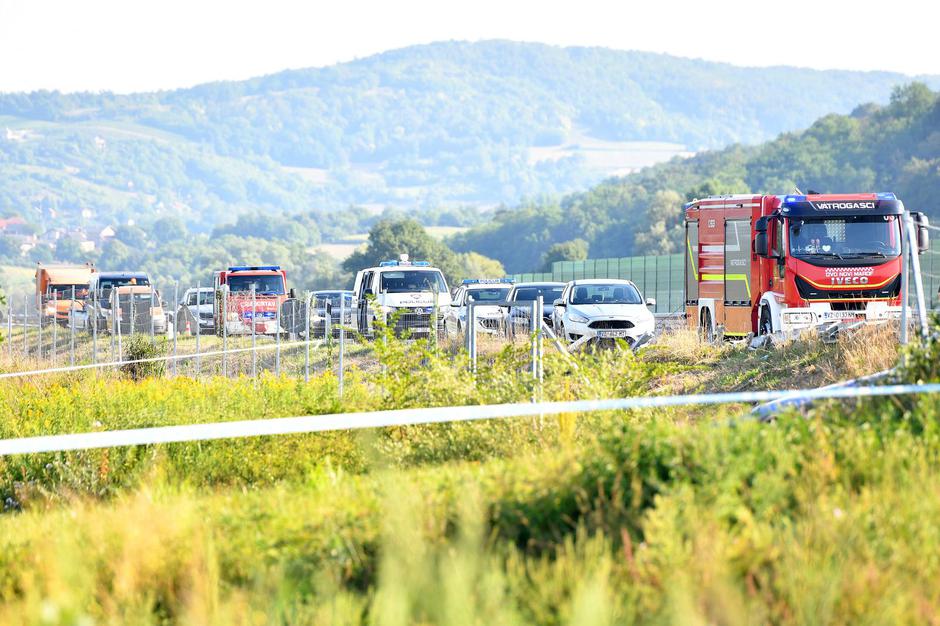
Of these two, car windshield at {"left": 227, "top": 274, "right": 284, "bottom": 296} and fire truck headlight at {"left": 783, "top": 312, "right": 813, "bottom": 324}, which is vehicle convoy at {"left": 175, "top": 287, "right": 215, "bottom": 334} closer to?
car windshield at {"left": 227, "top": 274, "right": 284, "bottom": 296}

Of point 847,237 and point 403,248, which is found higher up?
point 847,237

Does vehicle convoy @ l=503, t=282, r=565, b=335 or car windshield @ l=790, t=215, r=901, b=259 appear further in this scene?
vehicle convoy @ l=503, t=282, r=565, b=335

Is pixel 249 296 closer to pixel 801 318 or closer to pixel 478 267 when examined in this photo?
pixel 801 318

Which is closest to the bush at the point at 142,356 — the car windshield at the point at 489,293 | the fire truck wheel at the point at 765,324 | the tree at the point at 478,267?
the car windshield at the point at 489,293

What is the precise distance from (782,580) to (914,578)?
537 mm

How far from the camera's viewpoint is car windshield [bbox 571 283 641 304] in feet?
91.9

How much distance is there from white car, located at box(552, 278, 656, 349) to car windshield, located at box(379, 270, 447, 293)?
5401 mm

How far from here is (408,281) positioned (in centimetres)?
3322

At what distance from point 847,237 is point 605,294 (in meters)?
7.04

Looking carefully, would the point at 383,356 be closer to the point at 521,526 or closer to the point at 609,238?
the point at 521,526

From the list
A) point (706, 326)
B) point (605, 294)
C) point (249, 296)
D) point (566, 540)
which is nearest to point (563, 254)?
point (249, 296)

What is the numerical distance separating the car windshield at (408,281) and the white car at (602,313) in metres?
5.40

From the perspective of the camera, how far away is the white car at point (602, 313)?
1060 inches

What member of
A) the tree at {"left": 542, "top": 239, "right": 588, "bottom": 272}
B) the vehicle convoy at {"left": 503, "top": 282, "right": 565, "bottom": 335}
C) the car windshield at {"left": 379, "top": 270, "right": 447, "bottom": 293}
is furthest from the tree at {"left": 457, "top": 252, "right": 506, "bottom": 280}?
the vehicle convoy at {"left": 503, "top": 282, "right": 565, "bottom": 335}
